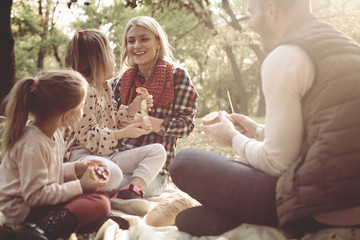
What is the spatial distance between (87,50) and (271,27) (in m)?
1.58

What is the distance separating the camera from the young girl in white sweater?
198cm

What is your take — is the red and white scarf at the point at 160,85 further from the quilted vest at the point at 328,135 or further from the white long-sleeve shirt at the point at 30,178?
the quilted vest at the point at 328,135

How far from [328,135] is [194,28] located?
51.6 ft

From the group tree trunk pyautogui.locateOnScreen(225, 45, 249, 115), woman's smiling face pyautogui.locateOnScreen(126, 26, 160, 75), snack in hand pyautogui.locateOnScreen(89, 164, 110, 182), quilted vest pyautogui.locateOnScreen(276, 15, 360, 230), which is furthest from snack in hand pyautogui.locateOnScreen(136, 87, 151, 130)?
tree trunk pyautogui.locateOnScreen(225, 45, 249, 115)

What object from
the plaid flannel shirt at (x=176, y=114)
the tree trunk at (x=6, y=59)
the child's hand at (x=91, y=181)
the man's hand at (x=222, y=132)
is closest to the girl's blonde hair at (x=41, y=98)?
the child's hand at (x=91, y=181)

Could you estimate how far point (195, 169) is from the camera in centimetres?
213

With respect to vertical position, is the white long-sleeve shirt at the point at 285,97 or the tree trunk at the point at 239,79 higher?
the white long-sleeve shirt at the point at 285,97

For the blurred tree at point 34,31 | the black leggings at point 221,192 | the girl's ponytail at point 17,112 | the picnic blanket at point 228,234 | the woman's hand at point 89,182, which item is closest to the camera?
the picnic blanket at point 228,234

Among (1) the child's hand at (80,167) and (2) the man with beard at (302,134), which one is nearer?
(2) the man with beard at (302,134)

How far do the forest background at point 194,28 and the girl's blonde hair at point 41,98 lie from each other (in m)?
1.43

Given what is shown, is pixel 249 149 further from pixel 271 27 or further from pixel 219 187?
pixel 271 27

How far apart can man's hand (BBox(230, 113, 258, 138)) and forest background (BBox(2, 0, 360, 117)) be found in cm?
142

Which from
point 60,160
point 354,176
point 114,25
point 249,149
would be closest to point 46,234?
point 60,160

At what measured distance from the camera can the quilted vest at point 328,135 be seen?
1624 mm
